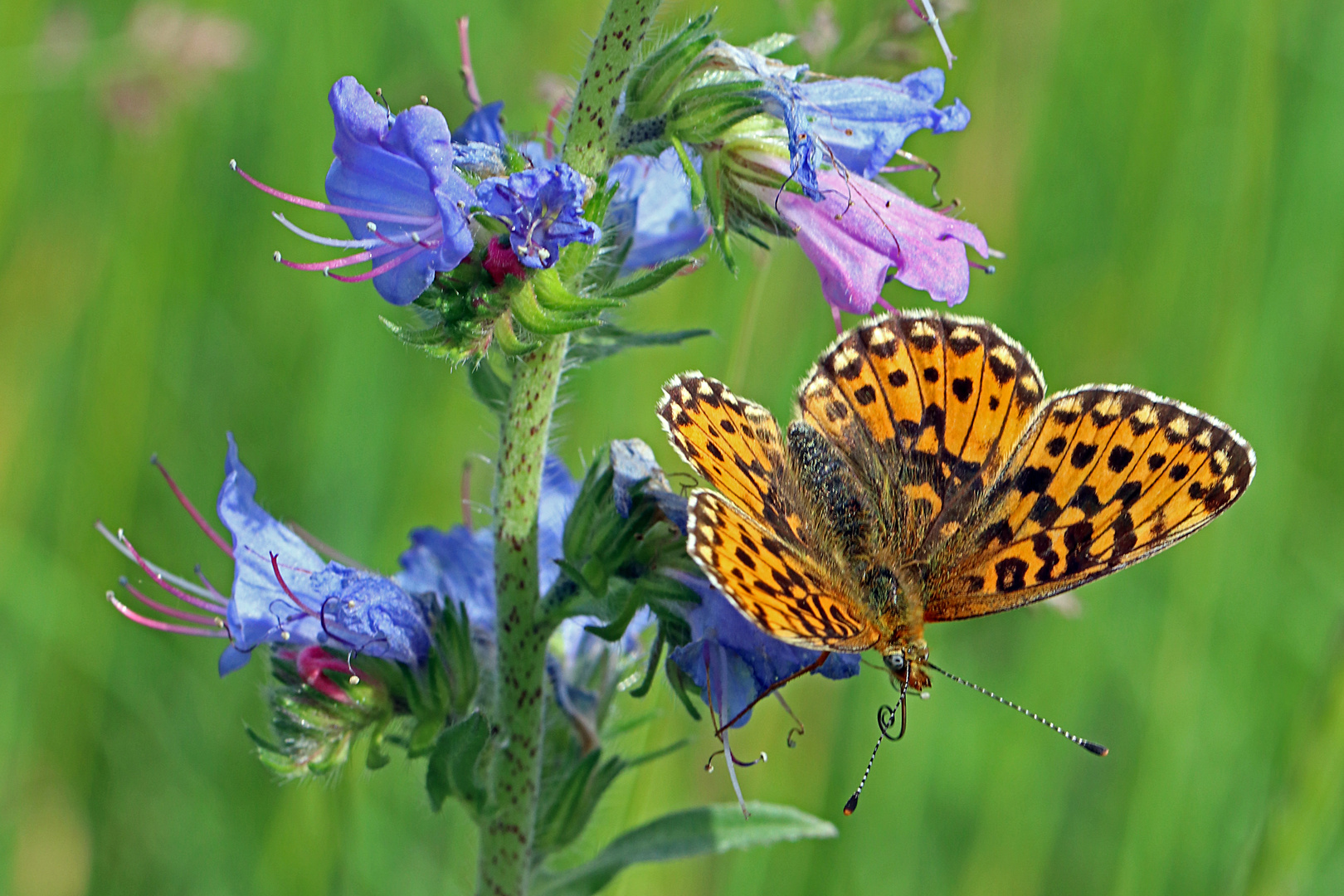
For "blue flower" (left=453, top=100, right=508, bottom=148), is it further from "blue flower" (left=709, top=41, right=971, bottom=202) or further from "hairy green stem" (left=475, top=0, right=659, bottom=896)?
"blue flower" (left=709, top=41, right=971, bottom=202)

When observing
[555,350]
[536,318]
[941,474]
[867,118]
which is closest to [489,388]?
[555,350]

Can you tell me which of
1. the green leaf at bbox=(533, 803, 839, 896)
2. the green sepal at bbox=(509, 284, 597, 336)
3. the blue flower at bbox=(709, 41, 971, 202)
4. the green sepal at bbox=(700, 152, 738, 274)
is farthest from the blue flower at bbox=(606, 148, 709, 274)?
the green leaf at bbox=(533, 803, 839, 896)

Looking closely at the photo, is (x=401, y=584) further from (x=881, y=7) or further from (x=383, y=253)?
(x=881, y=7)

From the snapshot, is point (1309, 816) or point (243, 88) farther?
point (243, 88)

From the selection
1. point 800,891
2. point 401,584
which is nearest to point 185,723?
point 401,584

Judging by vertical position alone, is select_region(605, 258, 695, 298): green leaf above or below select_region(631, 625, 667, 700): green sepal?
above

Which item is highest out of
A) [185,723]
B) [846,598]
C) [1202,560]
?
[1202,560]

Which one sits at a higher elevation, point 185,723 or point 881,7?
point 881,7
